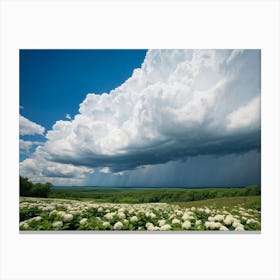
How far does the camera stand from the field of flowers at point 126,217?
3602mm

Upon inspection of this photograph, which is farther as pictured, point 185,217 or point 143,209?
point 143,209

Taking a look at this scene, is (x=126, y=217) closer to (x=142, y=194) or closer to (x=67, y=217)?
(x=142, y=194)

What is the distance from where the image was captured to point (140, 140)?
3.97m

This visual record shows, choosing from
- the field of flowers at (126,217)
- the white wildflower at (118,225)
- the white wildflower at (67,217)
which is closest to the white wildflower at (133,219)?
the field of flowers at (126,217)

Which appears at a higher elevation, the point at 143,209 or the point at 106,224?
the point at 143,209

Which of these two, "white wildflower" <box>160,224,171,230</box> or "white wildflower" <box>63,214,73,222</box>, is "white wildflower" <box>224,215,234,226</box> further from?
"white wildflower" <box>63,214,73,222</box>

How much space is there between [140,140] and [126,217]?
3.31 ft

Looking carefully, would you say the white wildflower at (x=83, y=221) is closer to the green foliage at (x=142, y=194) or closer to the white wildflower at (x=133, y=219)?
the green foliage at (x=142, y=194)

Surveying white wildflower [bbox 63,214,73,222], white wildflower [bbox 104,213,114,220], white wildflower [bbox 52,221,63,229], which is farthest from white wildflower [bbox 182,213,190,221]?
white wildflower [bbox 52,221,63,229]

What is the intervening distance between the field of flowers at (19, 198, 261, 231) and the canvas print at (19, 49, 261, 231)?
0.01m

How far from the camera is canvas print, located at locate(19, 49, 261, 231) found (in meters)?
3.69

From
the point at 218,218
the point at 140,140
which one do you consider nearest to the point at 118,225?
the point at 140,140
